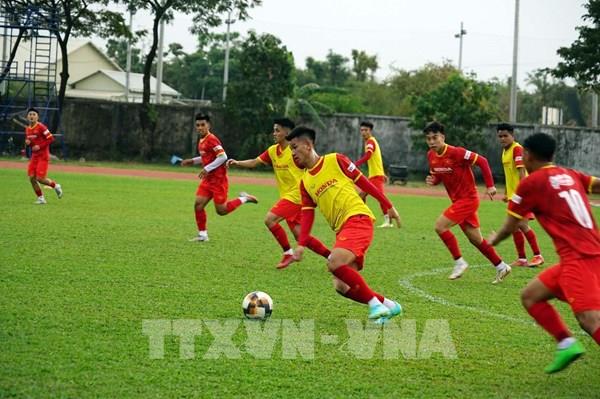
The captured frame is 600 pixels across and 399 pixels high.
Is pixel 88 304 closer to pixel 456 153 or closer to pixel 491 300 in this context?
pixel 491 300

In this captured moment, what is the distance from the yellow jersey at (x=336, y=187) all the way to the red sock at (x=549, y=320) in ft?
7.30

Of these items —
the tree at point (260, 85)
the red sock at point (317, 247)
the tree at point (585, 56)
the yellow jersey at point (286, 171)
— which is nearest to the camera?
the red sock at point (317, 247)

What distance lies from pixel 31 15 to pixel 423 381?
33617mm

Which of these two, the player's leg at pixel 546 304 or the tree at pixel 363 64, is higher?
the tree at pixel 363 64

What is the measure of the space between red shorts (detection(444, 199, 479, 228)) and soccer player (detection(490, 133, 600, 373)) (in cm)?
456

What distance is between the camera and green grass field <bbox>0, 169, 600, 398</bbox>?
18.3 feet

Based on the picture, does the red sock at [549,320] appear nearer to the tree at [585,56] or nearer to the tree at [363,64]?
the tree at [585,56]

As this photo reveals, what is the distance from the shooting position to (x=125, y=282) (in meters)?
9.03

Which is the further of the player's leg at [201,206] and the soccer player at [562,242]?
the player's leg at [201,206]

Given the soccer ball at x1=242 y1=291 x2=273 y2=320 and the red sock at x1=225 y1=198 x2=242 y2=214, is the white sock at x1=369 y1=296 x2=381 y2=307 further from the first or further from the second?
the red sock at x1=225 y1=198 x2=242 y2=214

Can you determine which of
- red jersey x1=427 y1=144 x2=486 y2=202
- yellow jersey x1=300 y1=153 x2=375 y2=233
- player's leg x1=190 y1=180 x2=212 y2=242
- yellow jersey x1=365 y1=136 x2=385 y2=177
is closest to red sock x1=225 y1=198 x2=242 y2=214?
player's leg x1=190 y1=180 x2=212 y2=242

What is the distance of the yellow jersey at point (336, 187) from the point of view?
7.79 m

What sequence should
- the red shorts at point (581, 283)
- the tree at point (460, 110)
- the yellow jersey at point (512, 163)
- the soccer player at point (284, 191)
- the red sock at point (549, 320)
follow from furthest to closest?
the tree at point (460, 110), the yellow jersey at point (512, 163), the soccer player at point (284, 191), the red sock at point (549, 320), the red shorts at point (581, 283)

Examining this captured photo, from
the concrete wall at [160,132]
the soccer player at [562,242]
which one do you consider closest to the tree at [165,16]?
the concrete wall at [160,132]
